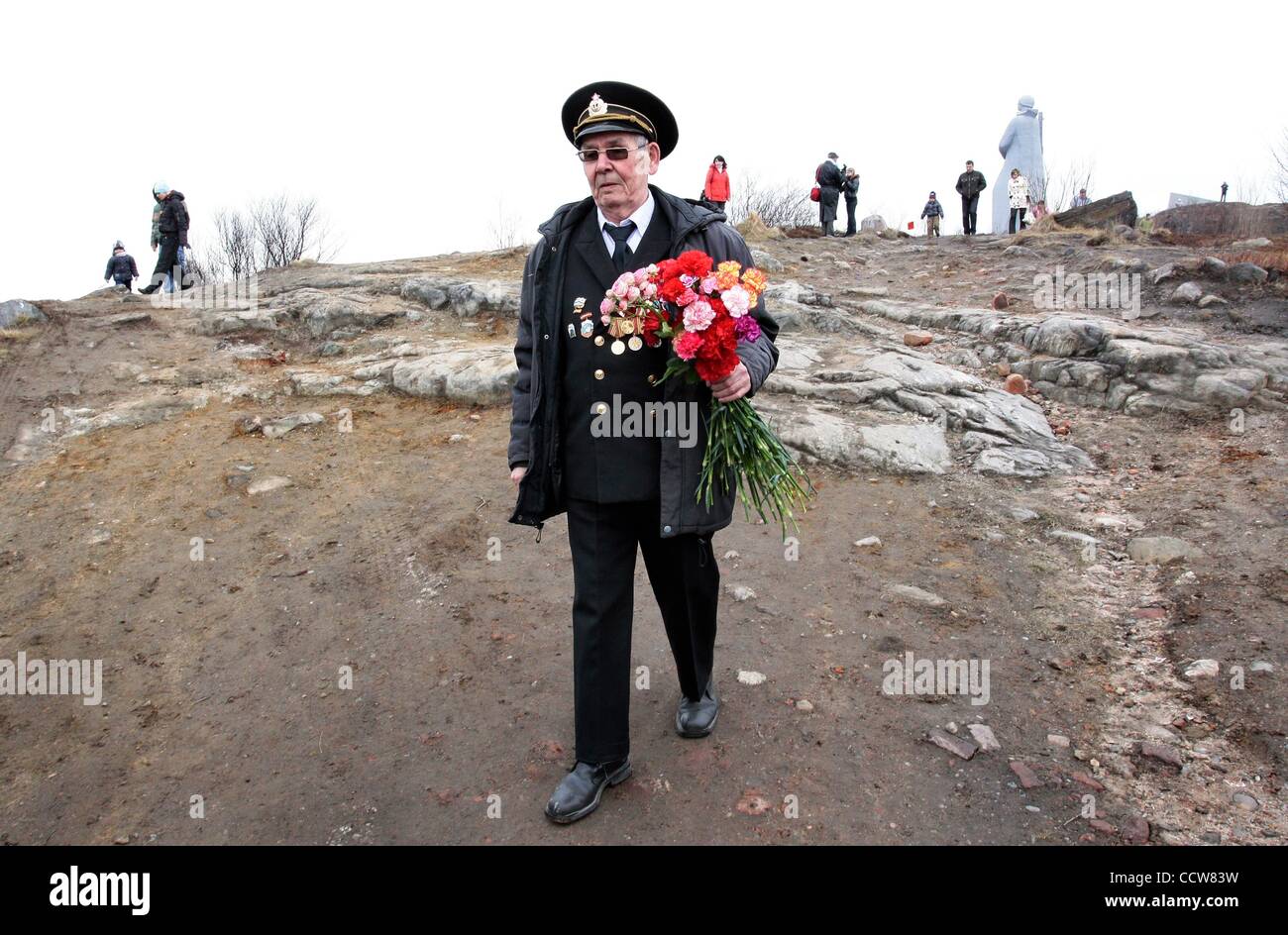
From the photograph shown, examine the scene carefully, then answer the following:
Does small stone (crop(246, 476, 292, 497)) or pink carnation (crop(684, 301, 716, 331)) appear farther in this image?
small stone (crop(246, 476, 292, 497))

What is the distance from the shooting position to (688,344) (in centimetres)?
254

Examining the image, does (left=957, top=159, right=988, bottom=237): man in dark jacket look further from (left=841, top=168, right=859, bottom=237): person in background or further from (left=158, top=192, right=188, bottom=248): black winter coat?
(left=158, top=192, right=188, bottom=248): black winter coat

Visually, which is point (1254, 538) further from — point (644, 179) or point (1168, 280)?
point (1168, 280)

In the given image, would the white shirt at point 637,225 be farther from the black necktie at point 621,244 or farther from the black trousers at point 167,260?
the black trousers at point 167,260

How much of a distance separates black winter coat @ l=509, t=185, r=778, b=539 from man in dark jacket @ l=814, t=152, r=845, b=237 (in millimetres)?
16874

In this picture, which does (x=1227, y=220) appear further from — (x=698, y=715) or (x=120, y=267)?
(x=120, y=267)

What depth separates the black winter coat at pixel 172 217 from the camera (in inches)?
494

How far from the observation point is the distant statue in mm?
17750

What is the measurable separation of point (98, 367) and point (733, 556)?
23.9 ft

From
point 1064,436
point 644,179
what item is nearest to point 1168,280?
point 1064,436

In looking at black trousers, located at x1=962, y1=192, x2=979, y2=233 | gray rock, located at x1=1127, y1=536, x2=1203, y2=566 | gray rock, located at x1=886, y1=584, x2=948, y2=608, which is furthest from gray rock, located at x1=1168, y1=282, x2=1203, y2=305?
black trousers, located at x1=962, y1=192, x2=979, y2=233

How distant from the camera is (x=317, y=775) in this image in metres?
3.12

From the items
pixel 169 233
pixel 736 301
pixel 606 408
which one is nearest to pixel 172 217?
pixel 169 233

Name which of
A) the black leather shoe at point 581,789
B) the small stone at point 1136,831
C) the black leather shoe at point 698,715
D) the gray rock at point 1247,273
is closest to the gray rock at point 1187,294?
the gray rock at point 1247,273
